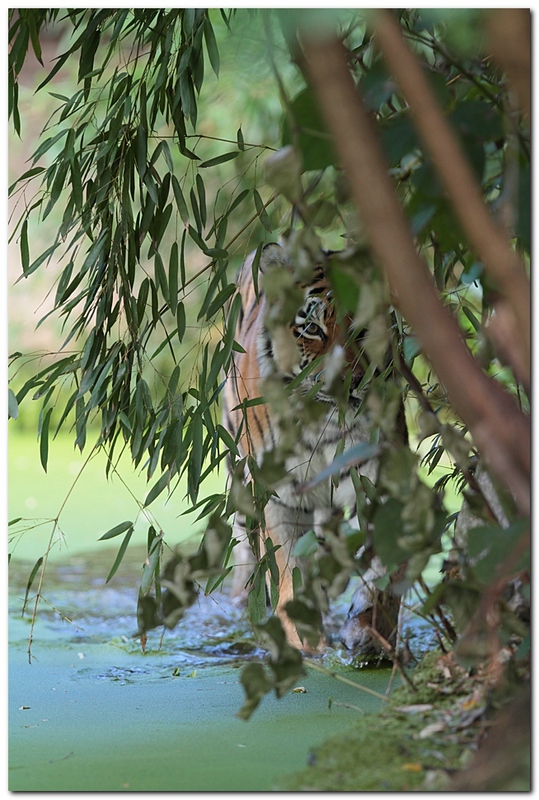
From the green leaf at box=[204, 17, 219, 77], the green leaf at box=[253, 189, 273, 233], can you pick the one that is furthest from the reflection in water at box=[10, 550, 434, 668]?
the green leaf at box=[204, 17, 219, 77]

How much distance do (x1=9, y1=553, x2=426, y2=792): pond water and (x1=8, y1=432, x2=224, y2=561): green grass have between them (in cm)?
65

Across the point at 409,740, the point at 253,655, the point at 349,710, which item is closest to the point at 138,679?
the point at 253,655

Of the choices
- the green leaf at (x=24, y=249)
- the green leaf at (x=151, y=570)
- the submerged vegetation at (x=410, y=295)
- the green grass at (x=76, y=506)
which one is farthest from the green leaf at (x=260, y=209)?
the green grass at (x=76, y=506)

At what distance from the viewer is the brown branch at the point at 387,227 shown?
689mm

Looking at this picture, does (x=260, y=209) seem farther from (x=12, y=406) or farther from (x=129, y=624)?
(x=129, y=624)

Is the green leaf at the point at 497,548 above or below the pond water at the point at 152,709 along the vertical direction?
Answer: above

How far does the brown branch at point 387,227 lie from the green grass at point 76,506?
2552mm

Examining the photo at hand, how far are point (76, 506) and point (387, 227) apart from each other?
161 inches

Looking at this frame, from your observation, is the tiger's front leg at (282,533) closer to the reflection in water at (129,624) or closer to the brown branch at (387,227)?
the reflection in water at (129,624)

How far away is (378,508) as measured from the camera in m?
0.91

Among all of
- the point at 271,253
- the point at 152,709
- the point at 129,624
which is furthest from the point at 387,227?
the point at 129,624

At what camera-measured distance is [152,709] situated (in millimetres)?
1683

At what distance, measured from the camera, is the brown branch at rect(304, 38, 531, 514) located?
69 centimetres

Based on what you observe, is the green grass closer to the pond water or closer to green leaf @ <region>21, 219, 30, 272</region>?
the pond water
